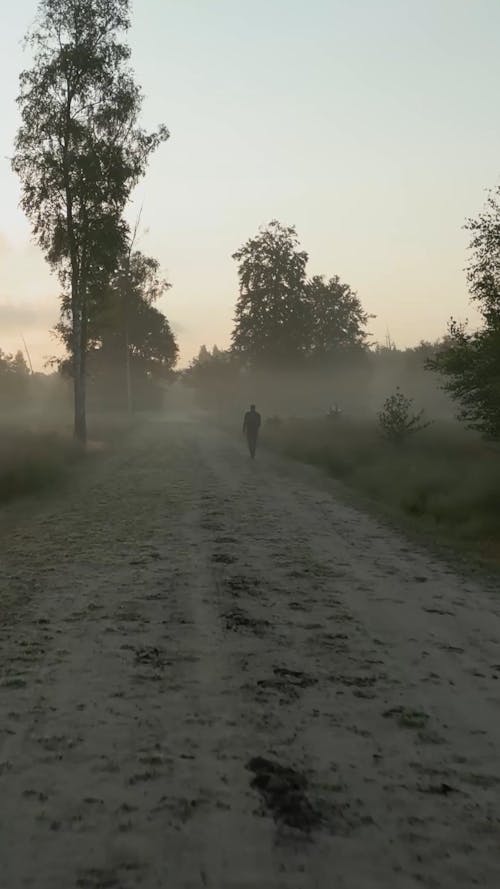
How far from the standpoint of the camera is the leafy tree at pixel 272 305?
153 ft

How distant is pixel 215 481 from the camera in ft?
50.7

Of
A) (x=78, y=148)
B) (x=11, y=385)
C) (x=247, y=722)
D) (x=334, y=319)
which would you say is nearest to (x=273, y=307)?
(x=334, y=319)

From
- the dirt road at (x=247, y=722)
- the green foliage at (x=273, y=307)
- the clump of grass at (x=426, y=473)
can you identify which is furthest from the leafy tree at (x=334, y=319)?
the dirt road at (x=247, y=722)

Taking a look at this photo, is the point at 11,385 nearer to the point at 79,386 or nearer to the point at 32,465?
the point at 79,386

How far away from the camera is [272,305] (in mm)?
46969

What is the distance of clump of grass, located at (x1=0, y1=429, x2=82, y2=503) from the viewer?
14.6 meters

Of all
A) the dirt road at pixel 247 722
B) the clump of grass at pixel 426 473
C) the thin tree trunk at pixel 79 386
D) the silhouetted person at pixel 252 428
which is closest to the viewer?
the dirt road at pixel 247 722

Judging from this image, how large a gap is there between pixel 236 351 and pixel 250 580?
4213 cm

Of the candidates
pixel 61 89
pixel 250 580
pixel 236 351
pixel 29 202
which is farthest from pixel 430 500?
pixel 236 351

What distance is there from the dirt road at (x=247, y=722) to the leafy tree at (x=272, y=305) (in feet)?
131

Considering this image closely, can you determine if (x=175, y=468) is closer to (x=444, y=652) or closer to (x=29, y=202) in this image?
(x=29, y=202)

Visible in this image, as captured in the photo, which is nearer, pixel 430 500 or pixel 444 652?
pixel 444 652

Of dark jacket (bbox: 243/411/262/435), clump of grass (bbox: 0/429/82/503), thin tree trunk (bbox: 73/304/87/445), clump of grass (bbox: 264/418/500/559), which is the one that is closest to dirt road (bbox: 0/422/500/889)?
clump of grass (bbox: 264/418/500/559)

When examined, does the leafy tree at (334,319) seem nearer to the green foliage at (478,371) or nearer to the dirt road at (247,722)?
the green foliage at (478,371)
